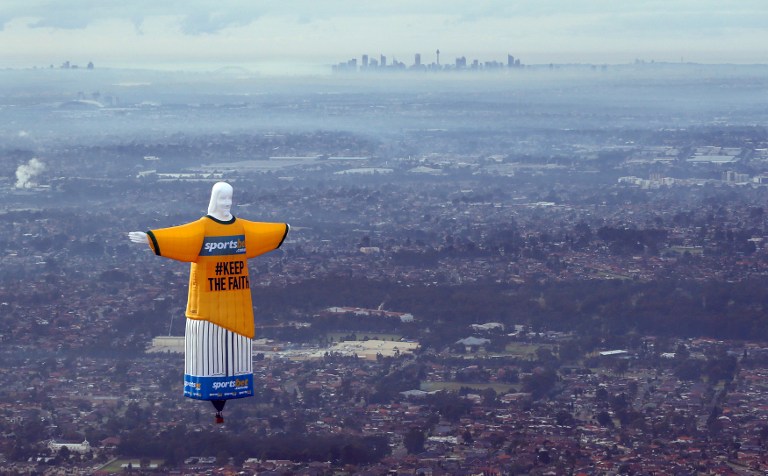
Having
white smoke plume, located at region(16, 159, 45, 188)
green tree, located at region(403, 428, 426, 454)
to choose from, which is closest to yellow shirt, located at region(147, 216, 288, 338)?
green tree, located at region(403, 428, 426, 454)

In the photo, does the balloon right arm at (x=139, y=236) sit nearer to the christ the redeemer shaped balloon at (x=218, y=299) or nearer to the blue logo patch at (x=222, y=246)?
the christ the redeemer shaped balloon at (x=218, y=299)

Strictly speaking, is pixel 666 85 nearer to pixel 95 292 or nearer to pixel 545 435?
Result: pixel 95 292

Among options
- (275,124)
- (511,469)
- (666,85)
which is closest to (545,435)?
(511,469)

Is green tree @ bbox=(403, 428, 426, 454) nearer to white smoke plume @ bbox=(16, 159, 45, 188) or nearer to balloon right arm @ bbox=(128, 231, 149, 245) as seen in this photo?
balloon right arm @ bbox=(128, 231, 149, 245)

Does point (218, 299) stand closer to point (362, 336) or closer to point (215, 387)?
point (215, 387)

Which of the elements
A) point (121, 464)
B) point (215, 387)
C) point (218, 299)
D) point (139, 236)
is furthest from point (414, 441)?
point (139, 236)
